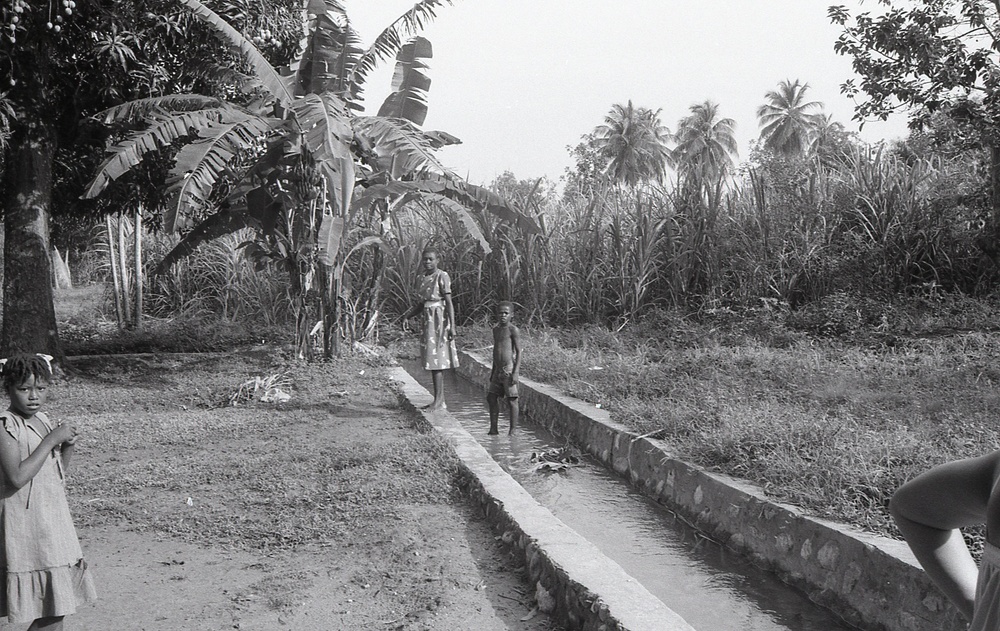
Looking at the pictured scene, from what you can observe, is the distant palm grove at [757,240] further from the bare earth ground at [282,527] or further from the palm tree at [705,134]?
the palm tree at [705,134]

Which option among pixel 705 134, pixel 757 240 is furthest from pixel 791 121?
pixel 757 240

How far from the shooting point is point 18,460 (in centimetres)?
294

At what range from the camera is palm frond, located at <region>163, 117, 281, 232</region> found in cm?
827

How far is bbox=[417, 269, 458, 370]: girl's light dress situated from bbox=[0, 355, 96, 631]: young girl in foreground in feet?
17.5

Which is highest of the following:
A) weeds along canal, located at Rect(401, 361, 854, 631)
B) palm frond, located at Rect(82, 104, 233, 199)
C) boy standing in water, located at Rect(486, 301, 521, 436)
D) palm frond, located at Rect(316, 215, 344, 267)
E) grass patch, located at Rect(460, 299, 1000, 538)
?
palm frond, located at Rect(82, 104, 233, 199)

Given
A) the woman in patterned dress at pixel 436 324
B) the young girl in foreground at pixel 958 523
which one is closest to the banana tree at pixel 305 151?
the woman in patterned dress at pixel 436 324

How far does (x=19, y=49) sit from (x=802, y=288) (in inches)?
422

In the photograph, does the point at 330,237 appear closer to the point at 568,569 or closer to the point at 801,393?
the point at 801,393

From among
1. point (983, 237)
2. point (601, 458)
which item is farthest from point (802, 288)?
point (601, 458)

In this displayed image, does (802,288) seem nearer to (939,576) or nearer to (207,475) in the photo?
(207,475)

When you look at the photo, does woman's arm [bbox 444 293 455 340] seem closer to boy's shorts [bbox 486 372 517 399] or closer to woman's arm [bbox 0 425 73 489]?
boy's shorts [bbox 486 372 517 399]

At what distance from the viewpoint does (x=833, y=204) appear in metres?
13.3

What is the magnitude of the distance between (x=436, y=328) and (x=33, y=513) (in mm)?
5545

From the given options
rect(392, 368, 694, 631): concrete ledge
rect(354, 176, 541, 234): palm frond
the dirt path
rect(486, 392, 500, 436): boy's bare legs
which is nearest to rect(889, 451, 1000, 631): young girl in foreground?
rect(392, 368, 694, 631): concrete ledge
